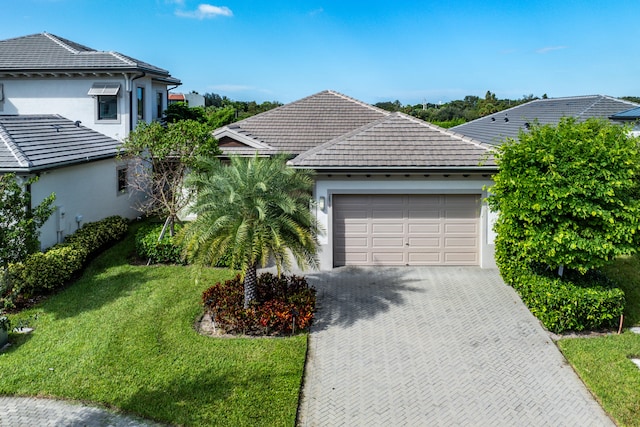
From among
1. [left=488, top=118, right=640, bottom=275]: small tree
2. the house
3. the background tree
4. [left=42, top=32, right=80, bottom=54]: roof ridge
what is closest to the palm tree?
the background tree

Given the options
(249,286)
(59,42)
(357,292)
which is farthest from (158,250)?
(59,42)

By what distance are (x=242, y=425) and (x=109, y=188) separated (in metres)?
14.0

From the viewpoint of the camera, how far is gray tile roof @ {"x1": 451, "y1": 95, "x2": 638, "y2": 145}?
76.2 feet

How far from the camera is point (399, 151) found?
48.5ft

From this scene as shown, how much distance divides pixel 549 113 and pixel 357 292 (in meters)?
19.0

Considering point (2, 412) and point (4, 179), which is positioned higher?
point (4, 179)

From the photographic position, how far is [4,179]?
31.7 feet

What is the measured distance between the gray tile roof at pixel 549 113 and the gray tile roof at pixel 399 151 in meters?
5.67

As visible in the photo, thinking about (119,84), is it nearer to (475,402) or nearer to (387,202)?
(387,202)

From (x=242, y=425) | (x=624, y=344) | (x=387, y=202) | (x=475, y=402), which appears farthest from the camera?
(x=387, y=202)

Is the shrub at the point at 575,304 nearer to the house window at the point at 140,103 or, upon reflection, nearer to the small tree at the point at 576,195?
the small tree at the point at 576,195

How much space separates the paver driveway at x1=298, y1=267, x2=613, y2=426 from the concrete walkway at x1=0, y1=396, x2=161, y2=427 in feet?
9.13

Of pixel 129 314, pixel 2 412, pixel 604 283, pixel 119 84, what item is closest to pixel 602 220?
pixel 604 283

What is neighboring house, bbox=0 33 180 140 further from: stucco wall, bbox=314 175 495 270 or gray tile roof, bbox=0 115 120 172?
stucco wall, bbox=314 175 495 270
